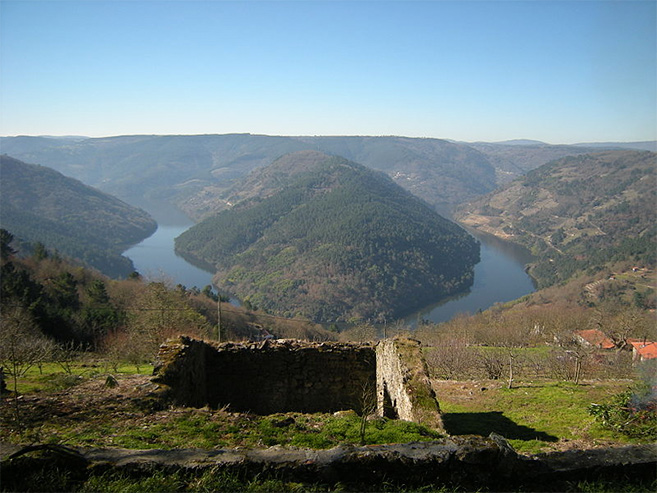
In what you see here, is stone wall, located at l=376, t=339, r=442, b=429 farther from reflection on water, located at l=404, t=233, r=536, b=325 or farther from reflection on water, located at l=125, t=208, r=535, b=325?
reflection on water, located at l=404, t=233, r=536, b=325

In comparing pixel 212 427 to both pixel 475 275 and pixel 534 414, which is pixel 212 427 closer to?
pixel 534 414

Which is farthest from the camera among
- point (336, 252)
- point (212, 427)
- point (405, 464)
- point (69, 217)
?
point (69, 217)

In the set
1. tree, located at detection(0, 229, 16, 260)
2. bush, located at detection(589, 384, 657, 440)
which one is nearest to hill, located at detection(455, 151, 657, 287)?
bush, located at detection(589, 384, 657, 440)

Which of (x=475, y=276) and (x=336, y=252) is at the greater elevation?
(x=336, y=252)

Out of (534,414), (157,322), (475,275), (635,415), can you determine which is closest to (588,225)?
(475,275)

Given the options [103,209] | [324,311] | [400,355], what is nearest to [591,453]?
[400,355]

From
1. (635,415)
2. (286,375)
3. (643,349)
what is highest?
(635,415)

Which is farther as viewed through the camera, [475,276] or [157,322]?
[475,276]

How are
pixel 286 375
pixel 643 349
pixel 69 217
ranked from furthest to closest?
pixel 69 217
pixel 643 349
pixel 286 375
